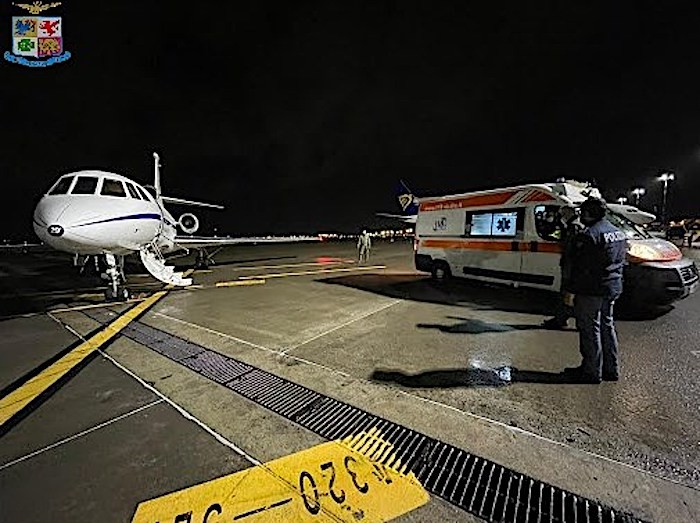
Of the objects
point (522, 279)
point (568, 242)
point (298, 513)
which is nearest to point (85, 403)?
point (298, 513)

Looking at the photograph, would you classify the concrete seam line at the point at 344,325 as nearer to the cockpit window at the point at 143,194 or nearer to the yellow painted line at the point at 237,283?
the yellow painted line at the point at 237,283

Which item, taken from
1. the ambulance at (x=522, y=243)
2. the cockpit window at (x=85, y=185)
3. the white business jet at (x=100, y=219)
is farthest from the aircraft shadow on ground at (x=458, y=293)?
the cockpit window at (x=85, y=185)

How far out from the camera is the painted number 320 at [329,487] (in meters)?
2.28

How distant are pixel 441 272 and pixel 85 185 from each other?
9.55 meters

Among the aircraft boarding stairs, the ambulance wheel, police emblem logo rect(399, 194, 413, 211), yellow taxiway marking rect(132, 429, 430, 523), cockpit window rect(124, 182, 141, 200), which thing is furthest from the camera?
police emblem logo rect(399, 194, 413, 211)

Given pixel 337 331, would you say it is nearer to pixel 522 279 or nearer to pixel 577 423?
pixel 577 423

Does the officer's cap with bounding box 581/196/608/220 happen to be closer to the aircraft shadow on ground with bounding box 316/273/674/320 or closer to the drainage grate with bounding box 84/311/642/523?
the aircraft shadow on ground with bounding box 316/273/674/320

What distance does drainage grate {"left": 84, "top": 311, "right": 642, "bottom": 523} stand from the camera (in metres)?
2.21

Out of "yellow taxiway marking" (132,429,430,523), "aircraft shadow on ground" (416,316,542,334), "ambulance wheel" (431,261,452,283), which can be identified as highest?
"ambulance wheel" (431,261,452,283)

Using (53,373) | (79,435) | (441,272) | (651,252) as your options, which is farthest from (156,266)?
(651,252)

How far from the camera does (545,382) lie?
4.06 metres

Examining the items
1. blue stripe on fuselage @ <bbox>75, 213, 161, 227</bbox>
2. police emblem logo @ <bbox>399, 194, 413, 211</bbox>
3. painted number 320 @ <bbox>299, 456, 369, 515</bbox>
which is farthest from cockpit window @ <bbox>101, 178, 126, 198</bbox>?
police emblem logo @ <bbox>399, 194, 413, 211</bbox>

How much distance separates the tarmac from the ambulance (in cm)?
87

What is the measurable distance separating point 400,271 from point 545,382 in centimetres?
1068
